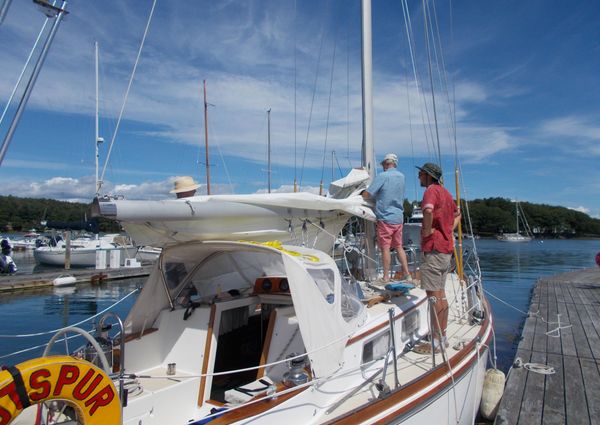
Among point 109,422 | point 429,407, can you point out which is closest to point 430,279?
point 429,407

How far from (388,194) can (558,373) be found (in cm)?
403

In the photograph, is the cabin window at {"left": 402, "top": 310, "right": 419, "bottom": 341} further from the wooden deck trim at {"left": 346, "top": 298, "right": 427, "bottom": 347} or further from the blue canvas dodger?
the blue canvas dodger

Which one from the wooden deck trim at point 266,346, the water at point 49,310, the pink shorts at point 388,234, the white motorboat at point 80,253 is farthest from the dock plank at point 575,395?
the white motorboat at point 80,253

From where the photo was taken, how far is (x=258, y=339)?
5156 mm

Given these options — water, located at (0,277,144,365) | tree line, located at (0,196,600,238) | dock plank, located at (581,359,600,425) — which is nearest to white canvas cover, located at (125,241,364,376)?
dock plank, located at (581,359,600,425)

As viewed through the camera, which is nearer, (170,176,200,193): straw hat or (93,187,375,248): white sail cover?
(93,187,375,248): white sail cover

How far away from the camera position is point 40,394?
92.7 inches

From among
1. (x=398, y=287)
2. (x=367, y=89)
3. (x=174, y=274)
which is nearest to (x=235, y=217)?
(x=174, y=274)

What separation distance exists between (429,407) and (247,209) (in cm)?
264

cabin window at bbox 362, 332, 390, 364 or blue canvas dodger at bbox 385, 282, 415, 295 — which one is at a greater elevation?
blue canvas dodger at bbox 385, 282, 415, 295

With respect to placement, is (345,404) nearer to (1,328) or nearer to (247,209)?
(247,209)

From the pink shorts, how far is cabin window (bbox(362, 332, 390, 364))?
1.69 meters

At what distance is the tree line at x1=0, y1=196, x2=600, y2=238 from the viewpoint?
8725 centimetres

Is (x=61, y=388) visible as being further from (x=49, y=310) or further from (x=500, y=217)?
(x=500, y=217)
